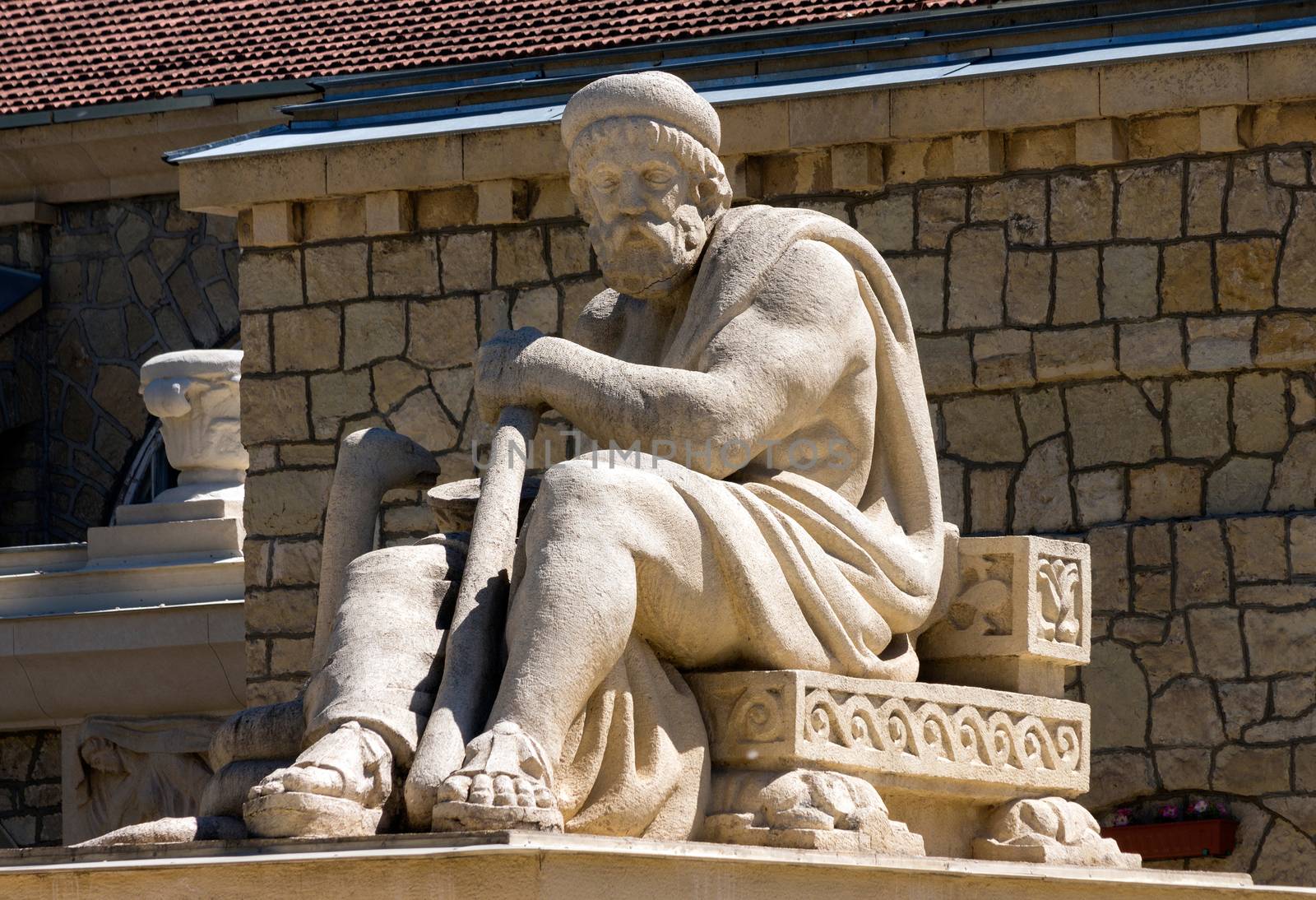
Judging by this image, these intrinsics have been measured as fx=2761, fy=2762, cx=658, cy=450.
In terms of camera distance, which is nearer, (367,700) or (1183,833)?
(367,700)

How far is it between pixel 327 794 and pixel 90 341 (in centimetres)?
1272

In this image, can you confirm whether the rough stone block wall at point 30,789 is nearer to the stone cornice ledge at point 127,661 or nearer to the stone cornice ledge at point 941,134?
the stone cornice ledge at point 127,661

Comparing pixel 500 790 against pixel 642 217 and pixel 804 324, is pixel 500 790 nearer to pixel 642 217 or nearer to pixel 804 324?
pixel 804 324

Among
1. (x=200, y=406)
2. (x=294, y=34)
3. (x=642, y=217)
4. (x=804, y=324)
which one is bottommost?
(x=804, y=324)

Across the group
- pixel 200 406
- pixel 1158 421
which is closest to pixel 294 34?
pixel 200 406

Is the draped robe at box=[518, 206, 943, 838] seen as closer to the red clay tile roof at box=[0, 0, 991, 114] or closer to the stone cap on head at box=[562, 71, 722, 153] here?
the stone cap on head at box=[562, 71, 722, 153]

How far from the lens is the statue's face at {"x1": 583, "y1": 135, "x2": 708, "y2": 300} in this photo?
225 inches

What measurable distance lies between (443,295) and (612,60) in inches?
64.2

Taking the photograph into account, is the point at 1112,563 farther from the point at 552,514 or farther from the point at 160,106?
the point at 160,106

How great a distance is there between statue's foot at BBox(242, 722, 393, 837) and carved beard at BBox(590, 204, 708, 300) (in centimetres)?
132

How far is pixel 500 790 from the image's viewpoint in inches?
186

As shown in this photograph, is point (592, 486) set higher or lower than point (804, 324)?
lower

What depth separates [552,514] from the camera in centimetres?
513

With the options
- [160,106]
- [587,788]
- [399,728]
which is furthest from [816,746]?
[160,106]
